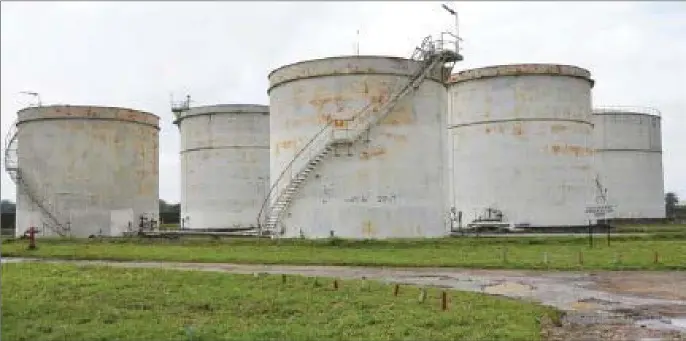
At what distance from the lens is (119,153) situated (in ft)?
159

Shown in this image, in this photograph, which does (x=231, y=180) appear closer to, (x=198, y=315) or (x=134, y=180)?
(x=134, y=180)

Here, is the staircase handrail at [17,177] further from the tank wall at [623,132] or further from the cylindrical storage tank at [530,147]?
the tank wall at [623,132]

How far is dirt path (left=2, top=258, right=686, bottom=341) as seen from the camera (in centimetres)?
1239

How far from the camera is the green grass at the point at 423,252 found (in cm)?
2442

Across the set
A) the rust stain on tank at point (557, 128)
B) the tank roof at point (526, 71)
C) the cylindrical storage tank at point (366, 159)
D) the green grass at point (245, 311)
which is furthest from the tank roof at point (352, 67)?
the green grass at point (245, 311)

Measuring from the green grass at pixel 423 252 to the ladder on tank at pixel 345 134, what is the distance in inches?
92.8

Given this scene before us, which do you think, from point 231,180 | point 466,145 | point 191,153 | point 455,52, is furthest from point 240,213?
point 455,52

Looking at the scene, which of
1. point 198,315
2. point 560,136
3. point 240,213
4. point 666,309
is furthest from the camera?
point 240,213

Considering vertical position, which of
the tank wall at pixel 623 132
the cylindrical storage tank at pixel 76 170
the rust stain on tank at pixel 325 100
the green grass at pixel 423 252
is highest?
the tank wall at pixel 623 132

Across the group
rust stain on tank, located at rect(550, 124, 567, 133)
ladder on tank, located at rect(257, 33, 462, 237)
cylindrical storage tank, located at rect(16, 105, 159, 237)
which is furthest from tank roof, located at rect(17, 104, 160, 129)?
rust stain on tank, located at rect(550, 124, 567, 133)

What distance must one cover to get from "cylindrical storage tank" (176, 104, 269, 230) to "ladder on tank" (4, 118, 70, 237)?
1255 cm

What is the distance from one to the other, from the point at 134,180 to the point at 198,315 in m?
37.6

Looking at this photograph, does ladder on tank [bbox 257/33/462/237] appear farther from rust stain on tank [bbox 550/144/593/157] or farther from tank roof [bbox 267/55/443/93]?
rust stain on tank [bbox 550/144/593/157]

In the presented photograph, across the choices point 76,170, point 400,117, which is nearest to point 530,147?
point 400,117
